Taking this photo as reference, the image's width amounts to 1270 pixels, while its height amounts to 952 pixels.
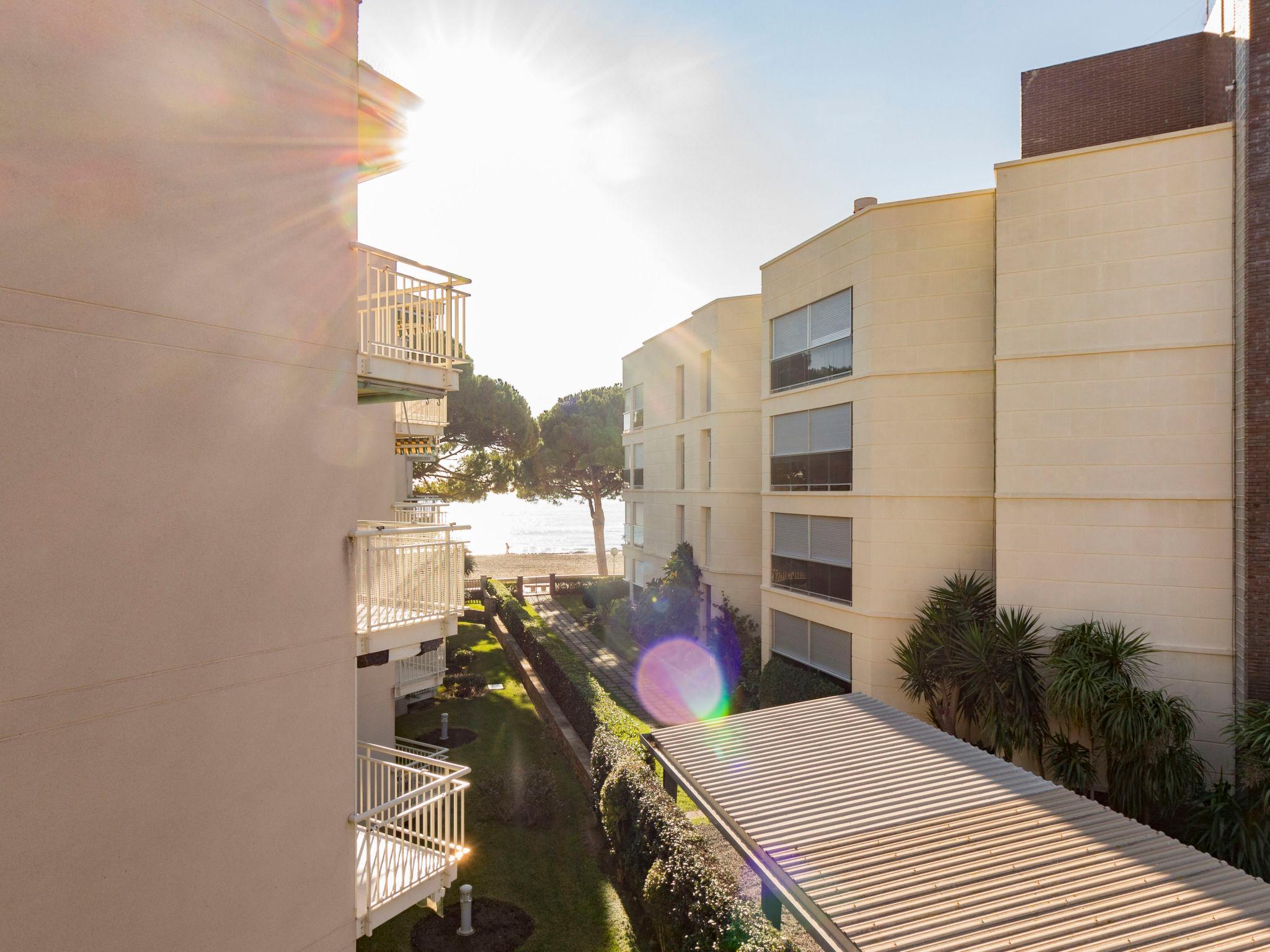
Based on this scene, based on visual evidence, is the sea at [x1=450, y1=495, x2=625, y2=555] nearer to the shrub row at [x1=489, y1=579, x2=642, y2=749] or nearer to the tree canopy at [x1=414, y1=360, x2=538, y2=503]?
the tree canopy at [x1=414, y1=360, x2=538, y2=503]

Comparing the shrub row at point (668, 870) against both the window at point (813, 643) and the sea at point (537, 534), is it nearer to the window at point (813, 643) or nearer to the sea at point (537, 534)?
the window at point (813, 643)

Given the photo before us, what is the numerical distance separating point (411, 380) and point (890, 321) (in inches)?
416

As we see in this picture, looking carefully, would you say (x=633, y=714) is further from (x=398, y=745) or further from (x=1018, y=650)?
(x=1018, y=650)

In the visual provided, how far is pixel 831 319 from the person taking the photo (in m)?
16.0

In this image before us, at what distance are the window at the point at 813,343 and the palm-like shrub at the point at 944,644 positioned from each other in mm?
5196

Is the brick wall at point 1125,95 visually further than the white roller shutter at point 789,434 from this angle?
No

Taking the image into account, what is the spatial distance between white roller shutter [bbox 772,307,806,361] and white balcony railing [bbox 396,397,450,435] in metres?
8.45

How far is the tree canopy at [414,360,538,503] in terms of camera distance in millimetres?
32312

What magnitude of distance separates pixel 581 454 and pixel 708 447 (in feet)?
65.0

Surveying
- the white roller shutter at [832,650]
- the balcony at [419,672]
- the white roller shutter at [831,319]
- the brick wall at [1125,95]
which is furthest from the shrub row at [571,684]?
the brick wall at [1125,95]

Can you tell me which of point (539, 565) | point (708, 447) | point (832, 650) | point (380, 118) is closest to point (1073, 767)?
point (832, 650)

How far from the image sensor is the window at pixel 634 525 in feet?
96.7

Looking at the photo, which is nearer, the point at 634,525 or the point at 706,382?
the point at 706,382

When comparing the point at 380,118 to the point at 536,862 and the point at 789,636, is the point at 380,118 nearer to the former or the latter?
the point at 536,862
